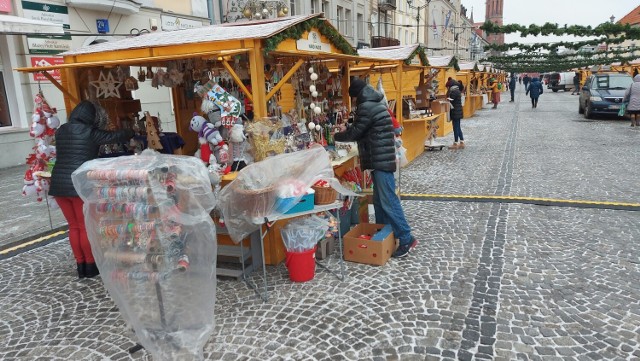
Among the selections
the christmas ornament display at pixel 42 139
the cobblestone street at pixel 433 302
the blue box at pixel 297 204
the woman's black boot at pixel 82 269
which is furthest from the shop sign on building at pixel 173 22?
the blue box at pixel 297 204

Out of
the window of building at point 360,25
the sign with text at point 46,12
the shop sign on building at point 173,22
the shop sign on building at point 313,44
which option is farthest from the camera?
the window of building at point 360,25

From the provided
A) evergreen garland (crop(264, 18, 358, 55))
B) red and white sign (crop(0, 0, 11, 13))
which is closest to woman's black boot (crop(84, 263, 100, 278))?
evergreen garland (crop(264, 18, 358, 55))

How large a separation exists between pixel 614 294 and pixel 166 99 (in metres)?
13.8

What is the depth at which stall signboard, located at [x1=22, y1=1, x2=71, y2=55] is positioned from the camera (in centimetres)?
1104

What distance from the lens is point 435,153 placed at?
38.9 feet

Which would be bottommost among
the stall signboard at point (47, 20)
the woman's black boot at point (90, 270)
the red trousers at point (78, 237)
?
the woman's black boot at point (90, 270)

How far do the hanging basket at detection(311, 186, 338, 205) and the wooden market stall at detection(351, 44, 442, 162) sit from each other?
4205 mm

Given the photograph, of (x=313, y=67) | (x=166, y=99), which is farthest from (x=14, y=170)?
(x=313, y=67)

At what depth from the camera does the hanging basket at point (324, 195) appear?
172 inches

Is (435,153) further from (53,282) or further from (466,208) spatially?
(53,282)

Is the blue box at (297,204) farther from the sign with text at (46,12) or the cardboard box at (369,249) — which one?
the sign with text at (46,12)

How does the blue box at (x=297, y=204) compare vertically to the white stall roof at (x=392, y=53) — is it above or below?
below

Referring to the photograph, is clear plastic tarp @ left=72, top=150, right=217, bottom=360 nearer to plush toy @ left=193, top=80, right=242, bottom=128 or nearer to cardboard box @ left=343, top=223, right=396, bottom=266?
plush toy @ left=193, top=80, right=242, bottom=128

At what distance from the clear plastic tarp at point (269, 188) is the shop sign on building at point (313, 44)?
4.72 feet
